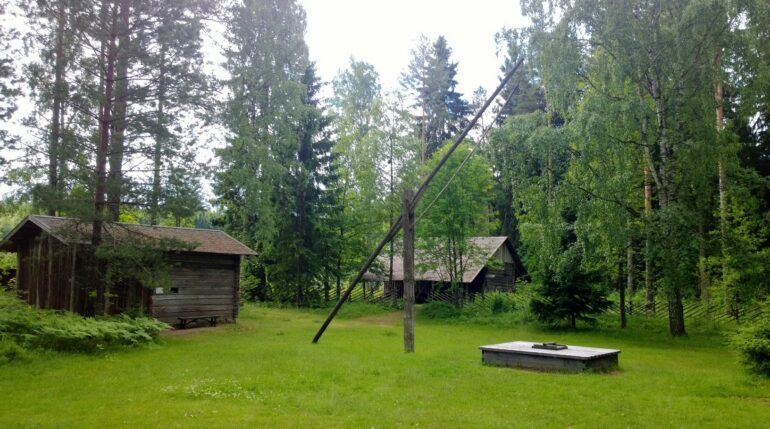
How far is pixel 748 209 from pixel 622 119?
5.62 meters

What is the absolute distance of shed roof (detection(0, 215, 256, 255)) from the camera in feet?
50.2

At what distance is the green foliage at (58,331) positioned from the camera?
12.8 meters

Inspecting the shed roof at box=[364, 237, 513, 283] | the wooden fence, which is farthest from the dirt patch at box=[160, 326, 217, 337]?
the shed roof at box=[364, 237, 513, 283]

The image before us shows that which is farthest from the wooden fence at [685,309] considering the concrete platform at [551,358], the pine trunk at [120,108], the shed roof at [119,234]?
the pine trunk at [120,108]

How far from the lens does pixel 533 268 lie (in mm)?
24516

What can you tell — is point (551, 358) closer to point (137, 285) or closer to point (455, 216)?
point (137, 285)

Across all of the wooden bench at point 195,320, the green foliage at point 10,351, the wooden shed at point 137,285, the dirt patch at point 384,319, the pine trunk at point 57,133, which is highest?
the pine trunk at point 57,133

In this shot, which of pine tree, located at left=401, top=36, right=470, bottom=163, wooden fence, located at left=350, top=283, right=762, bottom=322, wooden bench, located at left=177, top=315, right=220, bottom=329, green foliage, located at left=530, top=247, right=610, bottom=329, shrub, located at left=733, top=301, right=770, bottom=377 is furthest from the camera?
pine tree, located at left=401, top=36, right=470, bottom=163

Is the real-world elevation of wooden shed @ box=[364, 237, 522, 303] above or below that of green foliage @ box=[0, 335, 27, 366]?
above

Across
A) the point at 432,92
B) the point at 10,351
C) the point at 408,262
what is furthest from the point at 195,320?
the point at 432,92

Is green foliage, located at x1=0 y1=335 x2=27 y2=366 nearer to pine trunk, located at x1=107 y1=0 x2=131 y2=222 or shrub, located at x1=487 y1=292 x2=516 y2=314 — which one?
pine trunk, located at x1=107 y1=0 x2=131 y2=222

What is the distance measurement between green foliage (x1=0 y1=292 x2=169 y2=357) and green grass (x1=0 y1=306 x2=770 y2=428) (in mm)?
558

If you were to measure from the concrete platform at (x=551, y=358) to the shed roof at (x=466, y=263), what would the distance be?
17.4 m

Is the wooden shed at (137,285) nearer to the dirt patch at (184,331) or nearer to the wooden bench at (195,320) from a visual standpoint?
the wooden bench at (195,320)
